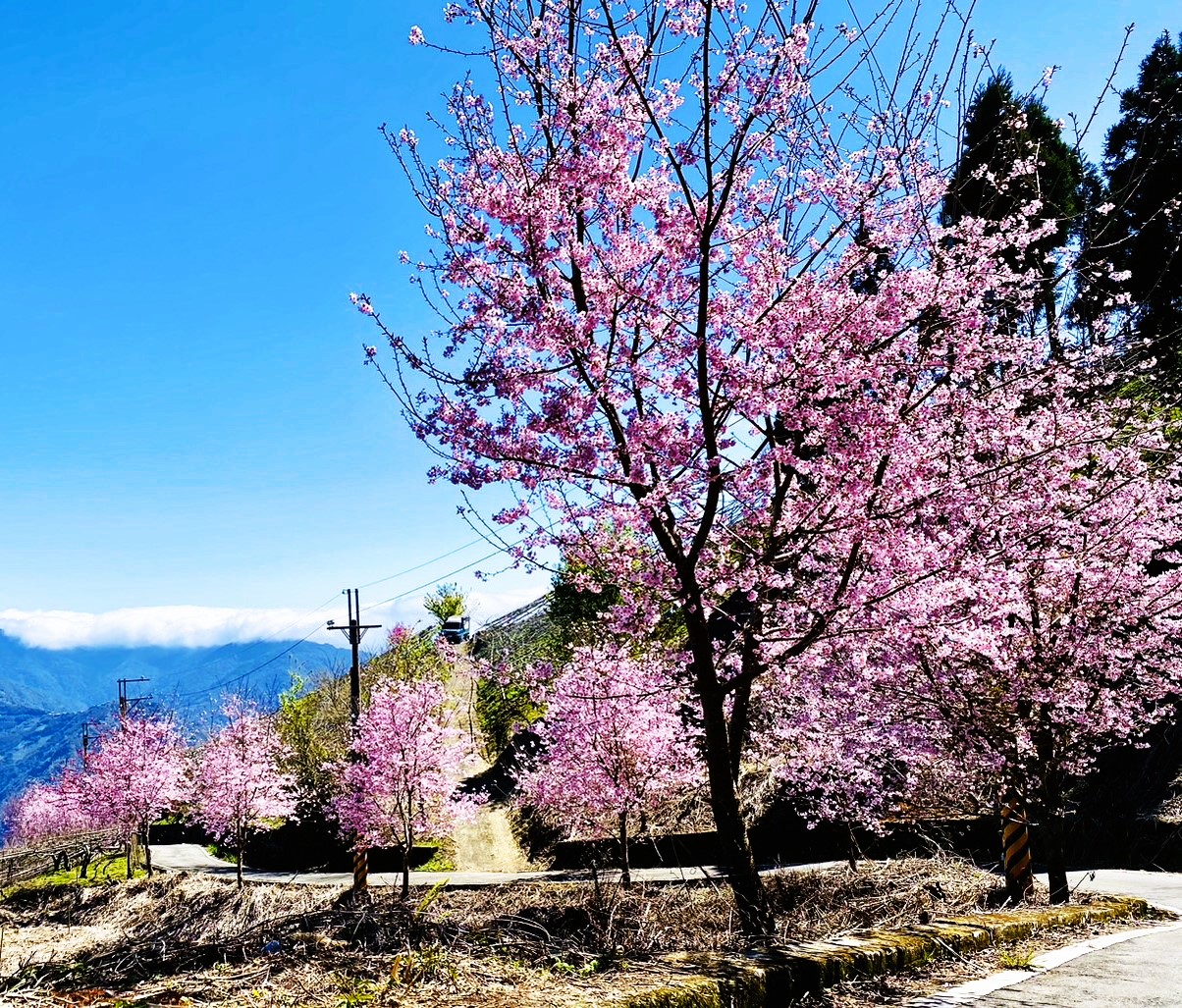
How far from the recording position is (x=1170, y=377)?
1266cm

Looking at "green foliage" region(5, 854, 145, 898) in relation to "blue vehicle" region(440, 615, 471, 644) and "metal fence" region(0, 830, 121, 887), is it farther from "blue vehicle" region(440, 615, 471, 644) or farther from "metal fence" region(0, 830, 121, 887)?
"blue vehicle" region(440, 615, 471, 644)

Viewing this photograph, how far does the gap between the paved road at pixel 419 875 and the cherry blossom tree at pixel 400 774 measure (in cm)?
159

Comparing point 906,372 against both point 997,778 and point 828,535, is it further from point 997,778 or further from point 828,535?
point 997,778

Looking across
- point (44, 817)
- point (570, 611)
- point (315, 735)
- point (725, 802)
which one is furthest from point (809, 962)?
point (44, 817)

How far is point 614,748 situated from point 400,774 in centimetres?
688

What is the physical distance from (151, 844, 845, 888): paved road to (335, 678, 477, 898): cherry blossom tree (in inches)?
62.7

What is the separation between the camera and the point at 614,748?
16.5 m

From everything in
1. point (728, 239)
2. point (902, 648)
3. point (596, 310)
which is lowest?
point (902, 648)

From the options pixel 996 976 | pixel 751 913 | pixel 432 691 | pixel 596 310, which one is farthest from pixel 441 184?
pixel 432 691

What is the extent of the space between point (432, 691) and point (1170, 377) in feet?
56.7

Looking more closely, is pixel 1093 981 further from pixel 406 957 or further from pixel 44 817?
pixel 44 817

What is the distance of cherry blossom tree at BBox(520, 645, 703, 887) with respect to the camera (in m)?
16.4

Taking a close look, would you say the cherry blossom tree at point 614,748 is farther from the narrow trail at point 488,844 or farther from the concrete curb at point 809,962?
the concrete curb at point 809,962

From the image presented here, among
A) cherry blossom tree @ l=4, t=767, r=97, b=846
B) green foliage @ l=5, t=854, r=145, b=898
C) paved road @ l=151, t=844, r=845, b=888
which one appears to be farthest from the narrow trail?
cherry blossom tree @ l=4, t=767, r=97, b=846
